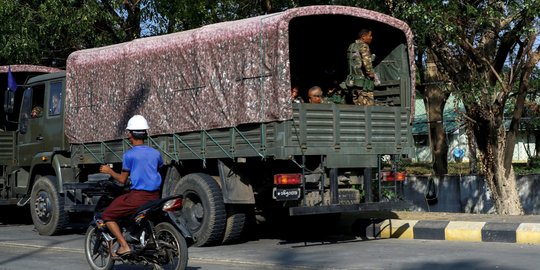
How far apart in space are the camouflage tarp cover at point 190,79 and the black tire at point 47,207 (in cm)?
95

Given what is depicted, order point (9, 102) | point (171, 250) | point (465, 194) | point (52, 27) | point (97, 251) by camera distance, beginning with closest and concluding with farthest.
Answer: point (171, 250), point (97, 251), point (9, 102), point (52, 27), point (465, 194)

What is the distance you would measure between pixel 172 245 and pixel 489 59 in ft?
33.0

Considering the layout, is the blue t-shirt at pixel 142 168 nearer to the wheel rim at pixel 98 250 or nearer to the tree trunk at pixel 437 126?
the wheel rim at pixel 98 250

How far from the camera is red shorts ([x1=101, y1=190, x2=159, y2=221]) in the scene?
319 inches

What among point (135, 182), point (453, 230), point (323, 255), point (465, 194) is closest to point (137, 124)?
point (135, 182)

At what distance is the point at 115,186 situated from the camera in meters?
8.84

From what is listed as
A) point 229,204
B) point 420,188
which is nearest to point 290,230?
point 229,204

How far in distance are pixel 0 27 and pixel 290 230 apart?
8.53 m

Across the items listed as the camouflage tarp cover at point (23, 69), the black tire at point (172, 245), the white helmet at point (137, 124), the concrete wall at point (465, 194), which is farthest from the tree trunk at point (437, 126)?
the black tire at point (172, 245)

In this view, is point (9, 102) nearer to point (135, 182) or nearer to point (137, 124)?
point (137, 124)

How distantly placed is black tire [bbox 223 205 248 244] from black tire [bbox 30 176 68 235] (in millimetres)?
3382

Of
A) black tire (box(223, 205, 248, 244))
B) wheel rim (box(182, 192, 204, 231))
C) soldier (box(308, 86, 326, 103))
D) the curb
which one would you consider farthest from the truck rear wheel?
the curb

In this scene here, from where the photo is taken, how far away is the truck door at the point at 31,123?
14719mm

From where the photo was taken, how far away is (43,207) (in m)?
14.0
